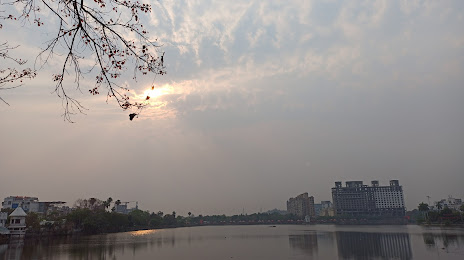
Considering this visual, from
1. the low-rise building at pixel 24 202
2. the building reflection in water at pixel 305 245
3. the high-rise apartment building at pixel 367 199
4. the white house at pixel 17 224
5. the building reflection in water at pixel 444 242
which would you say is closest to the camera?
the building reflection in water at pixel 444 242

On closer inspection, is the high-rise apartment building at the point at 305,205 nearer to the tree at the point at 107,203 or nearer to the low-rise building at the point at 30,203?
the tree at the point at 107,203

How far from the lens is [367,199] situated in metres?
142

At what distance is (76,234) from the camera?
5662cm

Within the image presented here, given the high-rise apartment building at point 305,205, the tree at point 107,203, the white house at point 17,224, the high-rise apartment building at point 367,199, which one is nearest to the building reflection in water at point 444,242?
the white house at point 17,224

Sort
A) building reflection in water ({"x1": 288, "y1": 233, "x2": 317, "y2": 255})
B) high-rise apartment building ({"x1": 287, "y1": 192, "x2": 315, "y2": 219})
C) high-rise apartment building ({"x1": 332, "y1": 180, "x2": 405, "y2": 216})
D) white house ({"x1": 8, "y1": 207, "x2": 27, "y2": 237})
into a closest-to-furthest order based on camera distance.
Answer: building reflection in water ({"x1": 288, "y1": 233, "x2": 317, "y2": 255}) → white house ({"x1": 8, "y1": 207, "x2": 27, "y2": 237}) → high-rise apartment building ({"x1": 332, "y1": 180, "x2": 405, "y2": 216}) → high-rise apartment building ({"x1": 287, "y1": 192, "x2": 315, "y2": 219})

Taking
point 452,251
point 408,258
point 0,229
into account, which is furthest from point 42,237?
point 452,251

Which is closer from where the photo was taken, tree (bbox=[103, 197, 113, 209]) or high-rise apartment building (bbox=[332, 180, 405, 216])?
tree (bbox=[103, 197, 113, 209])

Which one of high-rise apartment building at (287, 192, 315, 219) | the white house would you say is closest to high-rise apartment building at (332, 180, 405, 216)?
high-rise apartment building at (287, 192, 315, 219)

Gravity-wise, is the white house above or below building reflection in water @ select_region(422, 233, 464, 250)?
above

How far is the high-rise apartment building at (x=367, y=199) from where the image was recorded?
139700 millimetres

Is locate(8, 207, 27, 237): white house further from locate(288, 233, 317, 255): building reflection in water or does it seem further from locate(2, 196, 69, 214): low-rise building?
locate(2, 196, 69, 214): low-rise building

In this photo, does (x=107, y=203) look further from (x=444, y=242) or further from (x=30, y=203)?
(x=444, y=242)

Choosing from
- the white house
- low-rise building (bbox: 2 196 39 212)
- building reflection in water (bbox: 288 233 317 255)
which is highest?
low-rise building (bbox: 2 196 39 212)

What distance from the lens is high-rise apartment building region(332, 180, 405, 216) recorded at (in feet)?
458
